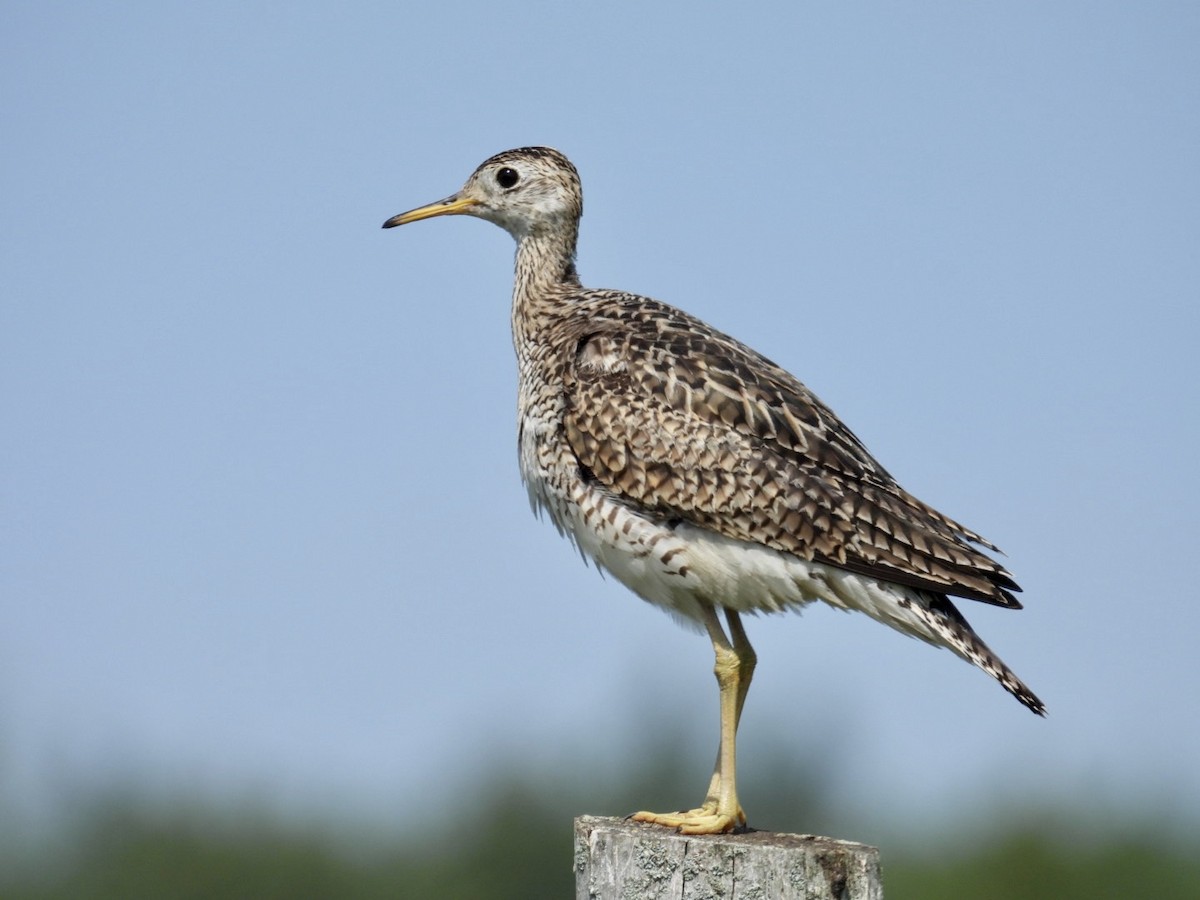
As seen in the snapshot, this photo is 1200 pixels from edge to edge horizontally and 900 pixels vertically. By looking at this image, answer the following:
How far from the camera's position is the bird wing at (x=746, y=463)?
1106 centimetres

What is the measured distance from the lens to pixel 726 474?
11344mm

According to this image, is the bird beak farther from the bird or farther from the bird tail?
the bird tail

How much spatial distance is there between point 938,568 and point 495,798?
81195mm

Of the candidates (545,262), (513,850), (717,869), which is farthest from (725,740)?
(513,850)

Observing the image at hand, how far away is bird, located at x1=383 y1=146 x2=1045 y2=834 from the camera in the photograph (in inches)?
435

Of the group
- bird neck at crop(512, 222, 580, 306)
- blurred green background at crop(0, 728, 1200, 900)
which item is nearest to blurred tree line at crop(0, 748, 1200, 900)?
blurred green background at crop(0, 728, 1200, 900)

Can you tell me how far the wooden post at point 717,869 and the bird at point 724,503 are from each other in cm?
141

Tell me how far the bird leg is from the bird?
11 mm

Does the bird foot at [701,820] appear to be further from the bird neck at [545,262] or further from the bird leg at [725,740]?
the bird neck at [545,262]

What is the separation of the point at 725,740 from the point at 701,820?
71cm

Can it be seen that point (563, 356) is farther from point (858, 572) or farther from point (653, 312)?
point (858, 572)

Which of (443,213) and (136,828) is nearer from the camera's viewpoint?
(443,213)

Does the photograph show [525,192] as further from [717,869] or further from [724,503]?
[717,869]

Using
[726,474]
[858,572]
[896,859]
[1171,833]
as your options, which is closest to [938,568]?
[858,572]
